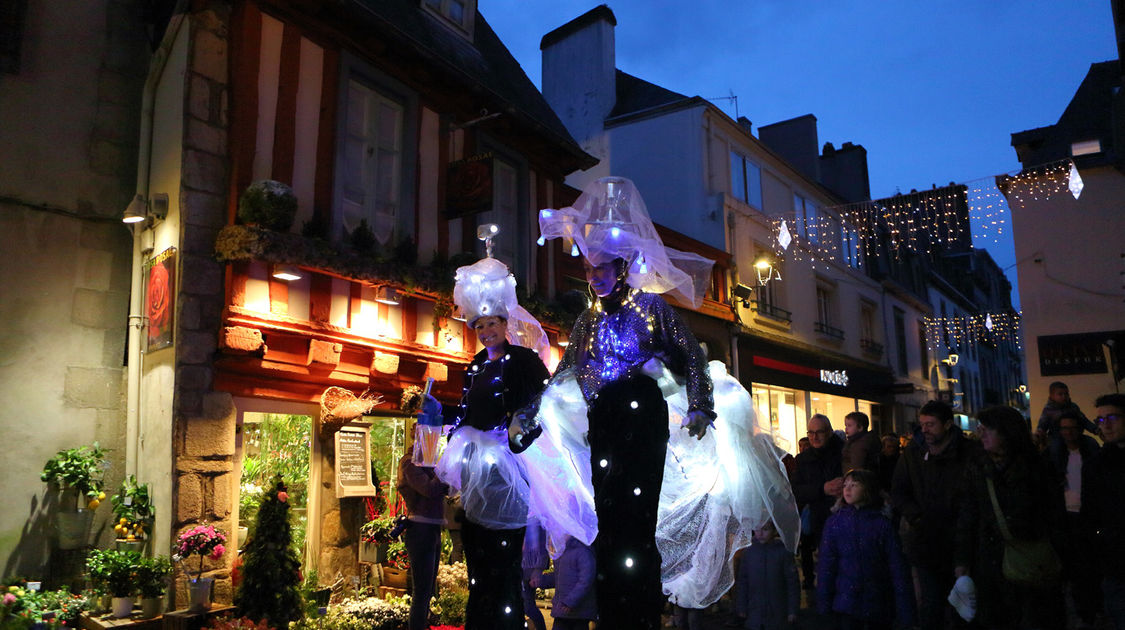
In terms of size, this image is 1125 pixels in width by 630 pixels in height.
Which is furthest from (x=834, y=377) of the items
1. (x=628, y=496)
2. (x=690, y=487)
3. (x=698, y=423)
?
(x=628, y=496)

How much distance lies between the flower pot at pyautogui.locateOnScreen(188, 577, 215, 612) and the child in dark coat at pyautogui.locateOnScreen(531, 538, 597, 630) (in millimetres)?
3166

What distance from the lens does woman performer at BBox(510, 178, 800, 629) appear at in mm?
3441

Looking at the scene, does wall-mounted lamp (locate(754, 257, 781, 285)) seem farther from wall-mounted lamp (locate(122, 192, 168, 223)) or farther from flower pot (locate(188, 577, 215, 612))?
flower pot (locate(188, 577, 215, 612))

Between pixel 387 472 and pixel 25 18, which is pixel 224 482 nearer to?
pixel 387 472

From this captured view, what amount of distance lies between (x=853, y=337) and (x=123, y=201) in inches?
813

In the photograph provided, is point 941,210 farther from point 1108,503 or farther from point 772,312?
point 1108,503

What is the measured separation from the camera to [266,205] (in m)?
7.30

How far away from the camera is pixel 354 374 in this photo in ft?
28.0

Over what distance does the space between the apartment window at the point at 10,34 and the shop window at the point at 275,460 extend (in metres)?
3.92

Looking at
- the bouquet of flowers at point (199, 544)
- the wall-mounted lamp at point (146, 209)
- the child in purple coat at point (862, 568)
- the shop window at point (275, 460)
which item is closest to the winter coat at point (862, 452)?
the child in purple coat at point (862, 568)

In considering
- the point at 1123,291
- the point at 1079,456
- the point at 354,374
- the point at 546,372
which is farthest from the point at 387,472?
the point at 1123,291

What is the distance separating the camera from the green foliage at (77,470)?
277 inches

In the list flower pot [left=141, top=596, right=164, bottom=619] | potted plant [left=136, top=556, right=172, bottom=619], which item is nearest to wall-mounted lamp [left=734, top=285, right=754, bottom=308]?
potted plant [left=136, top=556, right=172, bottom=619]

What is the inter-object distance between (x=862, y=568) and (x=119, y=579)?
559cm
